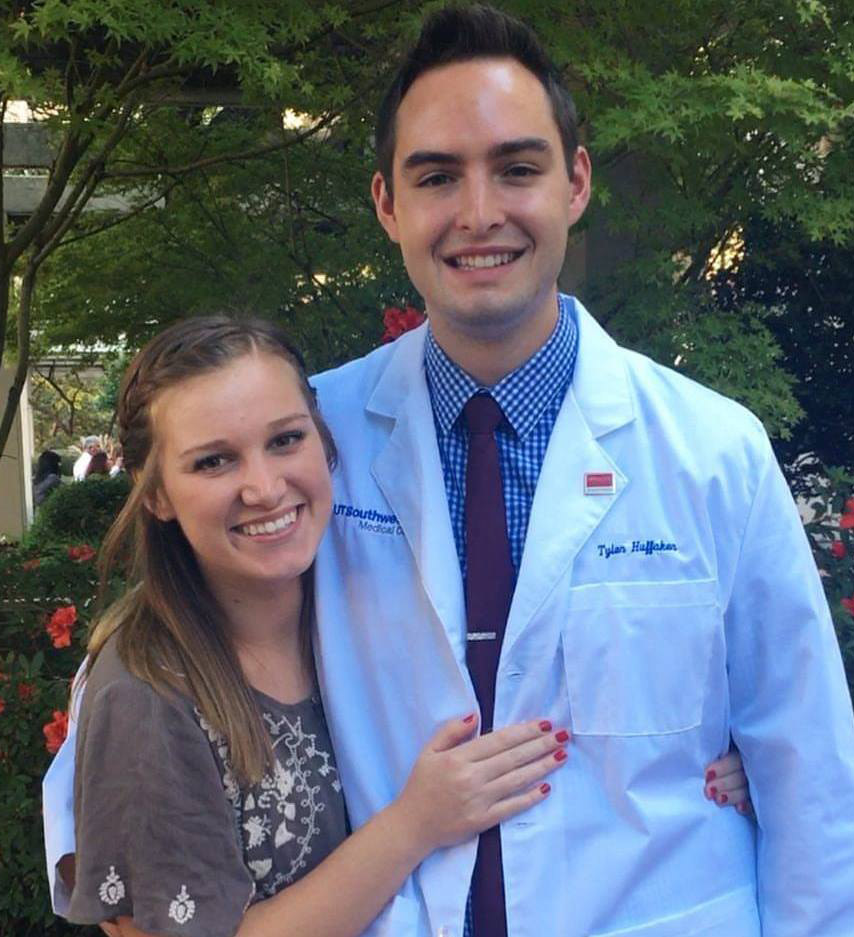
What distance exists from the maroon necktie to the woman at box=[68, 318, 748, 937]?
0.23 feet

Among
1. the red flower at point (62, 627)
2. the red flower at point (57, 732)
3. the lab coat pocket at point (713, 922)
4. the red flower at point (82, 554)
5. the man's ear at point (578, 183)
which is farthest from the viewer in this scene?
the red flower at point (82, 554)

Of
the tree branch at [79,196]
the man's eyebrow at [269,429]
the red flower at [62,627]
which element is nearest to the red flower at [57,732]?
the red flower at [62,627]

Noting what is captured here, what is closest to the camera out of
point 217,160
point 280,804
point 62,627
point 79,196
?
point 280,804

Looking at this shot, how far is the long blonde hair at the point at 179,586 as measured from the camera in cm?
167

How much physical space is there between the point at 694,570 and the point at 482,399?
44cm

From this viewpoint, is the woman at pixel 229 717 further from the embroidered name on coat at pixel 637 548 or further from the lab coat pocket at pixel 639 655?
the embroidered name on coat at pixel 637 548

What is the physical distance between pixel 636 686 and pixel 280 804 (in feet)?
1.86

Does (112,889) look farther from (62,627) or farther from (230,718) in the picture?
(62,627)

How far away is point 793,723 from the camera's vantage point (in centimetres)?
176

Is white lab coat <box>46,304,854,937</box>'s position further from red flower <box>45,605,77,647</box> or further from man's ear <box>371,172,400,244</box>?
red flower <box>45,605,77,647</box>

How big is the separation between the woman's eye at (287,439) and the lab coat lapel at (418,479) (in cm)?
18

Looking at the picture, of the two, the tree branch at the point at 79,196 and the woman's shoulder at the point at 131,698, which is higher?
the tree branch at the point at 79,196

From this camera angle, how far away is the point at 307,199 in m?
5.43

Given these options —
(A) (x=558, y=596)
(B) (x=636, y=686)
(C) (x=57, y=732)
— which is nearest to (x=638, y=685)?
(B) (x=636, y=686)
